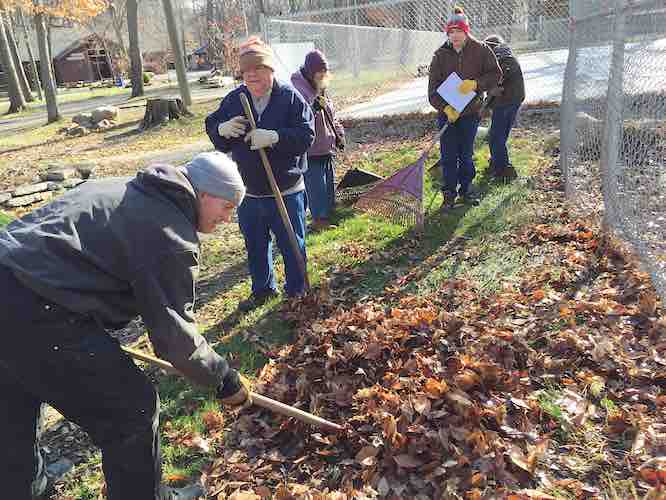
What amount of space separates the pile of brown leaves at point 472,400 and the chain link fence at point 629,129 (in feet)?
1.48

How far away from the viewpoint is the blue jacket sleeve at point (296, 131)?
3.99 m

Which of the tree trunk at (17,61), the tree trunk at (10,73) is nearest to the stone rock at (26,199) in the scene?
the tree trunk at (10,73)

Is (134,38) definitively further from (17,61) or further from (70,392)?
(70,392)

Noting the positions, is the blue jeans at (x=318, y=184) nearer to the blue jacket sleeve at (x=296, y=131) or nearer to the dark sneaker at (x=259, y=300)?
the dark sneaker at (x=259, y=300)

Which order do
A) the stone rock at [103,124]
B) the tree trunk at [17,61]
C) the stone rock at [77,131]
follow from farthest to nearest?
the tree trunk at [17,61] → the stone rock at [103,124] → the stone rock at [77,131]

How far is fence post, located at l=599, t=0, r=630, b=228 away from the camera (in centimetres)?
414

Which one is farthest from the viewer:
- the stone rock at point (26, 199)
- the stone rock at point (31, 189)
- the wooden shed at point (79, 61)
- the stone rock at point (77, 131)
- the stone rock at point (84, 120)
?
the wooden shed at point (79, 61)

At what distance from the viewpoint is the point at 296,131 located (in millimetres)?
4020

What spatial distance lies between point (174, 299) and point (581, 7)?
21.1 ft

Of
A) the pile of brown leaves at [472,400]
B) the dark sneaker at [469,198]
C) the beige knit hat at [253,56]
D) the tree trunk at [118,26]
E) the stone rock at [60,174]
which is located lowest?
the pile of brown leaves at [472,400]

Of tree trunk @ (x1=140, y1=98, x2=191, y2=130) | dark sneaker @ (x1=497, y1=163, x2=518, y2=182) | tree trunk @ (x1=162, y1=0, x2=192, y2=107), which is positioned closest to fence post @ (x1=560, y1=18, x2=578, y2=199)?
dark sneaker @ (x1=497, y1=163, x2=518, y2=182)

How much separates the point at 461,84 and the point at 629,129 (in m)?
1.92

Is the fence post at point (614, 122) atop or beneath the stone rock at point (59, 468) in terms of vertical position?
atop

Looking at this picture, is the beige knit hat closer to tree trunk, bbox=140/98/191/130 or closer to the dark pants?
the dark pants
